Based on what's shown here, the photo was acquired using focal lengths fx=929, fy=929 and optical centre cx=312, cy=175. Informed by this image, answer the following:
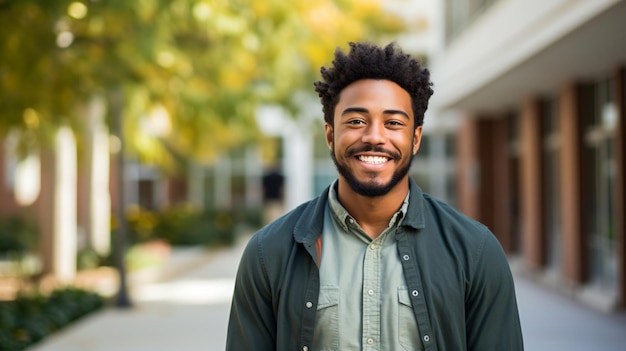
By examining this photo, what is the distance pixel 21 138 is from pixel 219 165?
82.2 ft

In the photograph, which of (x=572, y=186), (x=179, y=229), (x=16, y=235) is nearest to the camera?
(x=572, y=186)

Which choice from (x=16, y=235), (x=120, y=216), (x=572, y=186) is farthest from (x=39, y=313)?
(x=16, y=235)

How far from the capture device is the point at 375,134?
301cm

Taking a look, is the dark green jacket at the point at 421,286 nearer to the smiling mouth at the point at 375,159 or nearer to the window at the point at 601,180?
the smiling mouth at the point at 375,159

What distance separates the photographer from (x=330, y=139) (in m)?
3.24

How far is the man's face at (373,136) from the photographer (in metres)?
3.02

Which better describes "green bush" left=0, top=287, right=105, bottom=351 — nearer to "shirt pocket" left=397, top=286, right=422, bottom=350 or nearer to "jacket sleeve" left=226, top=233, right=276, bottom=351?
"jacket sleeve" left=226, top=233, right=276, bottom=351

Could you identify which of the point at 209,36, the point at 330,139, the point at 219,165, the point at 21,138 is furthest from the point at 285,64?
the point at 219,165

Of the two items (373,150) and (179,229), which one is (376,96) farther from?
(179,229)

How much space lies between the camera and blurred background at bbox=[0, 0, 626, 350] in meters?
10.2

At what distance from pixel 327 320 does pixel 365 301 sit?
0.14 m

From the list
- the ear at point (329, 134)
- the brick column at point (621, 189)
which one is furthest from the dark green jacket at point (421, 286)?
the brick column at point (621, 189)

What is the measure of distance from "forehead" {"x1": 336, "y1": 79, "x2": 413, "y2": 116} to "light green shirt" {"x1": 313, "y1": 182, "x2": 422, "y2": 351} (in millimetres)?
365

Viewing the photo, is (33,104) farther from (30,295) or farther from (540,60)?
(540,60)
